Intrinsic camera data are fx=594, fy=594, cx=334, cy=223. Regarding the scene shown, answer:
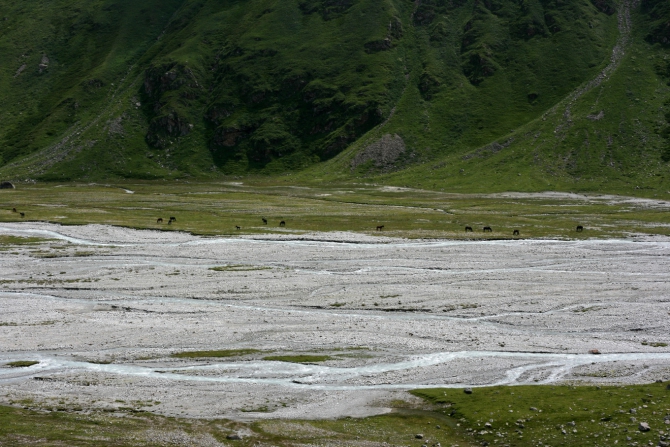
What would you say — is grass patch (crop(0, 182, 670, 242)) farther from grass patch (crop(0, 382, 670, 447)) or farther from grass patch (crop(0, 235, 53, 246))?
grass patch (crop(0, 382, 670, 447))

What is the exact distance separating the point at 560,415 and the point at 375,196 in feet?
455

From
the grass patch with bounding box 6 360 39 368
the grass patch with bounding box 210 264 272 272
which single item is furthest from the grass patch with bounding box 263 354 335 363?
the grass patch with bounding box 210 264 272 272

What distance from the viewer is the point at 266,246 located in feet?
279

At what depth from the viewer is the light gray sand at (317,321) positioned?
35625 mm

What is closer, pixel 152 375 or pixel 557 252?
pixel 152 375

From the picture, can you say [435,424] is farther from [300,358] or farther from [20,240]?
[20,240]

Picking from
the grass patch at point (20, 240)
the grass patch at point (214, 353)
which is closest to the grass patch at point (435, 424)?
the grass patch at point (214, 353)

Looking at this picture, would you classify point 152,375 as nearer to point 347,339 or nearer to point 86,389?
point 86,389

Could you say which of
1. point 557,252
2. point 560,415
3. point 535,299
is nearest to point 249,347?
point 560,415

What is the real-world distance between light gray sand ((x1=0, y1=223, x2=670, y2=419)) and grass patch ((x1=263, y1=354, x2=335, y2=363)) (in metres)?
0.66

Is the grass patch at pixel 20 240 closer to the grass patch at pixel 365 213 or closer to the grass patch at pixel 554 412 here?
the grass patch at pixel 365 213

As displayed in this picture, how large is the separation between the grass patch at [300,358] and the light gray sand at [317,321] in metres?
0.66

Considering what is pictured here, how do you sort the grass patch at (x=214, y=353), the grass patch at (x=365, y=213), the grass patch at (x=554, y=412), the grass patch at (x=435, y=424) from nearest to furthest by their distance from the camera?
the grass patch at (x=435, y=424) < the grass patch at (x=554, y=412) < the grass patch at (x=214, y=353) < the grass patch at (x=365, y=213)

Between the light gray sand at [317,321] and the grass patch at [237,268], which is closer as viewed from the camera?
the light gray sand at [317,321]
